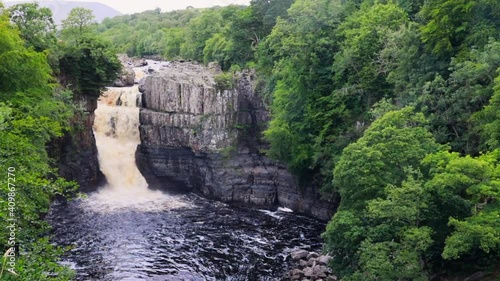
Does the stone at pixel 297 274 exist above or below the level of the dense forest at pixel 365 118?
below

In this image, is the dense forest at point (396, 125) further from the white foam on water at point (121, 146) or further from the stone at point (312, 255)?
the white foam on water at point (121, 146)

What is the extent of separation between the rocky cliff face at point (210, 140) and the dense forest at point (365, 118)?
11.4ft

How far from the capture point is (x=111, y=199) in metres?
43.2

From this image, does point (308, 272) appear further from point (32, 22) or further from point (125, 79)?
point (125, 79)

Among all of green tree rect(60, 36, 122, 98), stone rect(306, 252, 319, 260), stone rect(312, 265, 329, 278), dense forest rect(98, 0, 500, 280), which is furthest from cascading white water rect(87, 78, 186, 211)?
stone rect(312, 265, 329, 278)

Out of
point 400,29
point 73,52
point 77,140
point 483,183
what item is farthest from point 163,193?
point 483,183

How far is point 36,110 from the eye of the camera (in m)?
28.8

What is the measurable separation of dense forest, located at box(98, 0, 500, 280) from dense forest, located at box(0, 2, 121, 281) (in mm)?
13799

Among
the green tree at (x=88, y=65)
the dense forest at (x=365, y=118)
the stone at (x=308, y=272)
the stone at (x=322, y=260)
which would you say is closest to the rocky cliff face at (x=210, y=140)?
the dense forest at (x=365, y=118)

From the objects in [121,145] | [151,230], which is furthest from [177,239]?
[121,145]

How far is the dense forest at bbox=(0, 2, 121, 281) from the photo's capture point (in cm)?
1264

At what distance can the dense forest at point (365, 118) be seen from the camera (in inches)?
736

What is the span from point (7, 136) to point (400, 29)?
26.4 metres

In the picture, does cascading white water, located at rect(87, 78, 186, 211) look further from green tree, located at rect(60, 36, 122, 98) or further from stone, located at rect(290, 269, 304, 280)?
stone, located at rect(290, 269, 304, 280)
